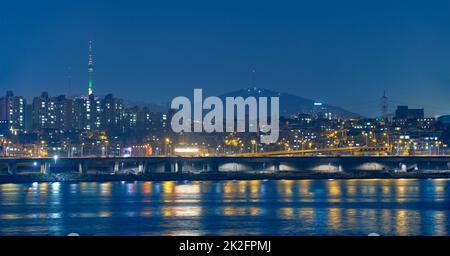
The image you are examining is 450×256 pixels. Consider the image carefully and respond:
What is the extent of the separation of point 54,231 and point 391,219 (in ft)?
32.9

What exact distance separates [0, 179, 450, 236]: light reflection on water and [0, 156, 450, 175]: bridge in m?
18.0

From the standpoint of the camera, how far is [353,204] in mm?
32562

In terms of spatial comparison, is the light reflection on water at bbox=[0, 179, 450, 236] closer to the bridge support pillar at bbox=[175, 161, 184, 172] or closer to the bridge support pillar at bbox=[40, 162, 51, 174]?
the bridge support pillar at bbox=[175, 161, 184, 172]

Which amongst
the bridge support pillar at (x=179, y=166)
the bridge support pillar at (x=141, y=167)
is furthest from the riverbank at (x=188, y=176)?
the bridge support pillar at (x=141, y=167)

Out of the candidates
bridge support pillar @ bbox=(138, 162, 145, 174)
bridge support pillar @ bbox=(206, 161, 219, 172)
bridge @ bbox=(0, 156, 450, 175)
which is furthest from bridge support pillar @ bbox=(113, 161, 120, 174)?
bridge support pillar @ bbox=(206, 161, 219, 172)

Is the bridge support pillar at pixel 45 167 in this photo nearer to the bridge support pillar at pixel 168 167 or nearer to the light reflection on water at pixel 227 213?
the bridge support pillar at pixel 168 167

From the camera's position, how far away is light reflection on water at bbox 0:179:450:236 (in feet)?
74.8

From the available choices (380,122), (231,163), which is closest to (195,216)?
(231,163)

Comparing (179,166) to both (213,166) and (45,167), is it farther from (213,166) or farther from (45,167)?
(45,167)

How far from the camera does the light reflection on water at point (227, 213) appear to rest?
22.8 metres

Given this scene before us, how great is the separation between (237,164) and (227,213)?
120 ft

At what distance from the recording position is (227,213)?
28266mm

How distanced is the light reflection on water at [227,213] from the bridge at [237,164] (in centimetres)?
1796
